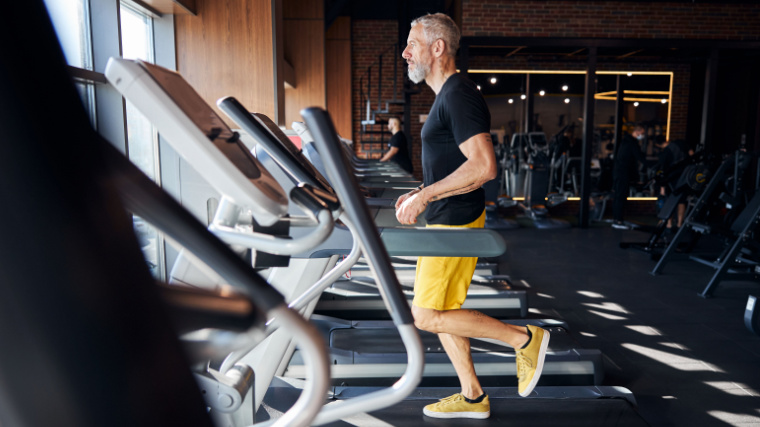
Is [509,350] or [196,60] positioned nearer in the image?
[509,350]

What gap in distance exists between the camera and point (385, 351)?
293 centimetres

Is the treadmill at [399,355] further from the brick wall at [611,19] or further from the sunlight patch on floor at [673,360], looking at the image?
the brick wall at [611,19]

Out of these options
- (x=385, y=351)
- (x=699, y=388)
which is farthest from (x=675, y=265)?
(x=385, y=351)

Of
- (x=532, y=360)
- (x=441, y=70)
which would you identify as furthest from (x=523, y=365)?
(x=441, y=70)

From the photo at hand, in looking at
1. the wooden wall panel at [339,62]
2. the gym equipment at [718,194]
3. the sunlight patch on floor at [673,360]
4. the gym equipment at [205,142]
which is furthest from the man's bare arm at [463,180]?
the wooden wall panel at [339,62]

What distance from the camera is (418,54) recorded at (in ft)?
7.34

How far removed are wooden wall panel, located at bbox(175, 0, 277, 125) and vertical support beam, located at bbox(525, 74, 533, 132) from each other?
245 inches

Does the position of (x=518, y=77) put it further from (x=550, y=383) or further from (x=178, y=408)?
(x=178, y=408)

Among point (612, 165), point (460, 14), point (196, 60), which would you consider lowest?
point (612, 165)

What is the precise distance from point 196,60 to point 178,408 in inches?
154

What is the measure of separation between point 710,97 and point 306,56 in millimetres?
5975

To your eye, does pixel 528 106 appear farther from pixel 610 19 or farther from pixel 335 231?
pixel 335 231

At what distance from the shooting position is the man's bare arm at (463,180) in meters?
2.01

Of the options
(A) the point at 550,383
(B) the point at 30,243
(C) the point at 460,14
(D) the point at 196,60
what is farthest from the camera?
(C) the point at 460,14
